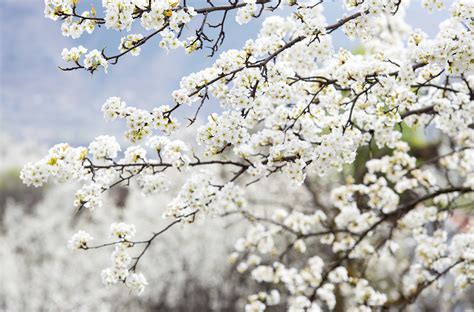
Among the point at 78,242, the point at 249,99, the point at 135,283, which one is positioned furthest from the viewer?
the point at 135,283

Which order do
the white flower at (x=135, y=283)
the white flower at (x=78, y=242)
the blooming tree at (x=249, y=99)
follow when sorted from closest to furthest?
the blooming tree at (x=249, y=99) < the white flower at (x=78, y=242) < the white flower at (x=135, y=283)

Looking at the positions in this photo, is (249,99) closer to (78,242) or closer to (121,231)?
(121,231)

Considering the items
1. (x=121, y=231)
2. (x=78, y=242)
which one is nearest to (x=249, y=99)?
(x=121, y=231)

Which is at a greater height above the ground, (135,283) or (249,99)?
(249,99)

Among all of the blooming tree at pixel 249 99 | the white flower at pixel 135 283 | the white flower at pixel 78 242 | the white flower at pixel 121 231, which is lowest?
the white flower at pixel 135 283

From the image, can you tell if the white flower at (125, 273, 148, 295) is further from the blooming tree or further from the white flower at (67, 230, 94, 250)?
the white flower at (67, 230, 94, 250)

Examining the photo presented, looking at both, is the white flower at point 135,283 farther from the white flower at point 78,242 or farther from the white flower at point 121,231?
the white flower at point 78,242

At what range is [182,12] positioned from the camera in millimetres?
2711

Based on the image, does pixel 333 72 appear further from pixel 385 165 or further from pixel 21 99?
pixel 21 99

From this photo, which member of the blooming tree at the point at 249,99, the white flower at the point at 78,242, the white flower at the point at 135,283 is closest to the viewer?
the blooming tree at the point at 249,99

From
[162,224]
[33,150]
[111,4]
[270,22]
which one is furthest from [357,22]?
[33,150]

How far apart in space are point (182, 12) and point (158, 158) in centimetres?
108

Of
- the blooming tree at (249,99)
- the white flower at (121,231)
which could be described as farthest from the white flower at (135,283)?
the white flower at (121,231)

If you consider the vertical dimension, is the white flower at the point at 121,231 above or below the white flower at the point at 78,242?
above
